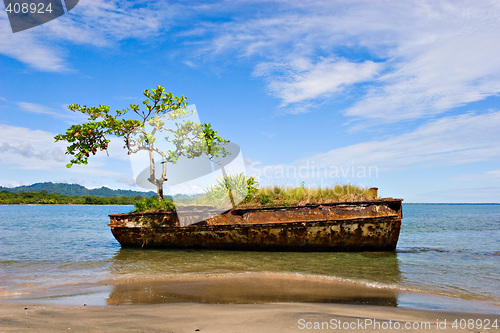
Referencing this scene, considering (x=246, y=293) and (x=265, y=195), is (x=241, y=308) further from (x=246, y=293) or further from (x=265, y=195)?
(x=265, y=195)

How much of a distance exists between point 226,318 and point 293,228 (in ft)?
19.3

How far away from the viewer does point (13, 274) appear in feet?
25.5

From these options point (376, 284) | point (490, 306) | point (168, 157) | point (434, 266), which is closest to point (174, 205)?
point (168, 157)

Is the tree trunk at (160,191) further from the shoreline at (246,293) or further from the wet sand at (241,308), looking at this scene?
the wet sand at (241,308)

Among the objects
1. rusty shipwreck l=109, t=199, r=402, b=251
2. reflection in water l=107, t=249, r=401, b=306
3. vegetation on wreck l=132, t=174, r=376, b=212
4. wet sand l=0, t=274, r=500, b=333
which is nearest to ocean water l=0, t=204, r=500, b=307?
reflection in water l=107, t=249, r=401, b=306

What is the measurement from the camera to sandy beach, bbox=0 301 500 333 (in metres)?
3.66

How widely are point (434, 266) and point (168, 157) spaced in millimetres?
9437

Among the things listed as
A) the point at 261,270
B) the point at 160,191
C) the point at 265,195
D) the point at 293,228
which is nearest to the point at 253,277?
the point at 261,270

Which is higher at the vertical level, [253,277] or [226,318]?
[226,318]

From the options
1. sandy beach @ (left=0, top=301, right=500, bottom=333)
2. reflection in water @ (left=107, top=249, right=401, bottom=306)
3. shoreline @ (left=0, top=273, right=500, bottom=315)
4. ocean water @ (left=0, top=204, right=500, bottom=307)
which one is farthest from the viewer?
ocean water @ (left=0, top=204, right=500, bottom=307)

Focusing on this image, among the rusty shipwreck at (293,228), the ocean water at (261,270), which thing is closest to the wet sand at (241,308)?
the ocean water at (261,270)

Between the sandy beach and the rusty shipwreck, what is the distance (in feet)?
15.4

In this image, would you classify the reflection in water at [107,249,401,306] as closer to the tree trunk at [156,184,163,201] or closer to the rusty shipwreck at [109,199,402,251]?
the rusty shipwreck at [109,199,402,251]

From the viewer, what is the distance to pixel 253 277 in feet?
23.3
